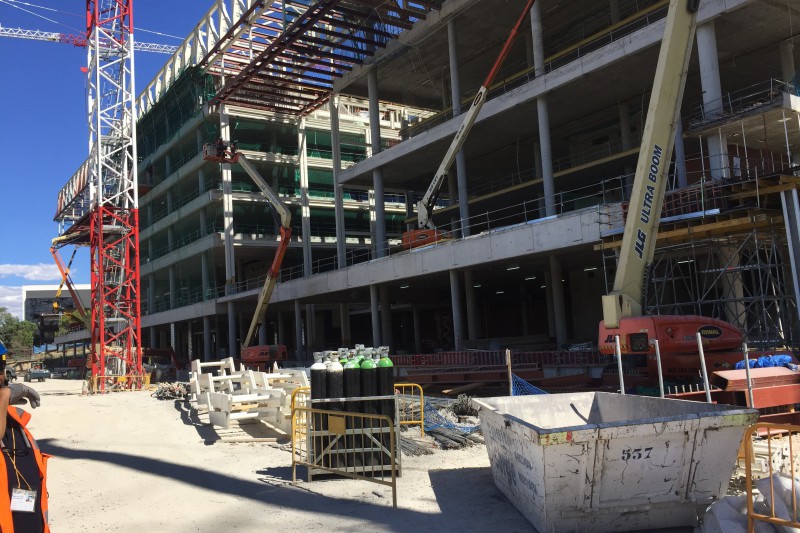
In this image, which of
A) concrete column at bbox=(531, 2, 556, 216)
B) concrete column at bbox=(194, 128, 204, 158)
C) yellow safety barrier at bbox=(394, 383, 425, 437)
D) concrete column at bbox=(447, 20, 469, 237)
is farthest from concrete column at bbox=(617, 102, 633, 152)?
concrete column at bbox=(194, 128, 204, 158)

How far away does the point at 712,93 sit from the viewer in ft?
65.8

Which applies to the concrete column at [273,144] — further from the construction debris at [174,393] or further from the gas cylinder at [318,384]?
the gas cylinder at [318,384]

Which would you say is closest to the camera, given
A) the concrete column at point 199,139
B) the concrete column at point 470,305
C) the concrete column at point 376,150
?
the concrete column at point 470,305

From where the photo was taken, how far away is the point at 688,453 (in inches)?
238

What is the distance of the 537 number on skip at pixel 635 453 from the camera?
5.92 meters

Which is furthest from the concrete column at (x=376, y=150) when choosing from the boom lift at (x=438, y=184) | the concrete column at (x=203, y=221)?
the concrete column at (x=203, y=221)

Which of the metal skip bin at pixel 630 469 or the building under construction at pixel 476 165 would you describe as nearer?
the metal skip bin at pixel 630 469

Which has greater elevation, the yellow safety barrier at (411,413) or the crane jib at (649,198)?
the crane jib at (649,198)

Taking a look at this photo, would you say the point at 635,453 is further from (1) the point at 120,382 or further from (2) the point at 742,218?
(1) the point at 120,382

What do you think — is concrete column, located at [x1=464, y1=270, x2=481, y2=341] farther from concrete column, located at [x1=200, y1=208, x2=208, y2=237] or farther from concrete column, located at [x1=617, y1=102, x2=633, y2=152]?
concrete column, located at [x1=200, y1=208, x2=208, y2=237]

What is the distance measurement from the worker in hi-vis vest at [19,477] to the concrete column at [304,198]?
3943 centimetres

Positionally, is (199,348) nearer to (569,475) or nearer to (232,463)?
(232,463)

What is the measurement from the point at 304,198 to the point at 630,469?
4288 cm

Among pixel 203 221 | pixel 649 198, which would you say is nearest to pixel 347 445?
pixel 649 198
